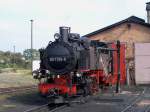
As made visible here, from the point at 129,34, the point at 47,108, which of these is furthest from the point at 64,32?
the point at 129,34

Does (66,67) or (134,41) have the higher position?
(134,41)

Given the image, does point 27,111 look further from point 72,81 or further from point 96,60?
point 96,60

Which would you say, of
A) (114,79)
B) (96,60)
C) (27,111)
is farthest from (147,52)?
(27,111)

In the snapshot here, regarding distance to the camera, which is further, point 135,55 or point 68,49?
point 135,55

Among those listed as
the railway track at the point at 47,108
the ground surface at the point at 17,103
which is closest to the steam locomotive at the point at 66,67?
Answer: the railway track at the point at 47,108

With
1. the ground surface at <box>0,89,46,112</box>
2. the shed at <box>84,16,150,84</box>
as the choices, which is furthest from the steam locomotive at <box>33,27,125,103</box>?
the shed at <box>84,16,150,84</box>

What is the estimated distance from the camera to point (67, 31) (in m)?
19.9

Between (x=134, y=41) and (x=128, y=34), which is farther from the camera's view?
(x=128, y=34)

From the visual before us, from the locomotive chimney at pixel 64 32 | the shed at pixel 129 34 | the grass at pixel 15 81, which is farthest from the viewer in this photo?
the shed at pixel 129 34

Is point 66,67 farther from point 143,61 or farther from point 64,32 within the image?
point 143,61

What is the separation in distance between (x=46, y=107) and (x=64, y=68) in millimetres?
2115

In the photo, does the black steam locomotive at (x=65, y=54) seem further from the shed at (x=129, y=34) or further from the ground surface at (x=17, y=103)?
the shed at (x=129, y=34)

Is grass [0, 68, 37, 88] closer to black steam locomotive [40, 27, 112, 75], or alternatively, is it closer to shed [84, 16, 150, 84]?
shed [84, 16, 150, 84]

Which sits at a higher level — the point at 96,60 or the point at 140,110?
the point at 96,60
